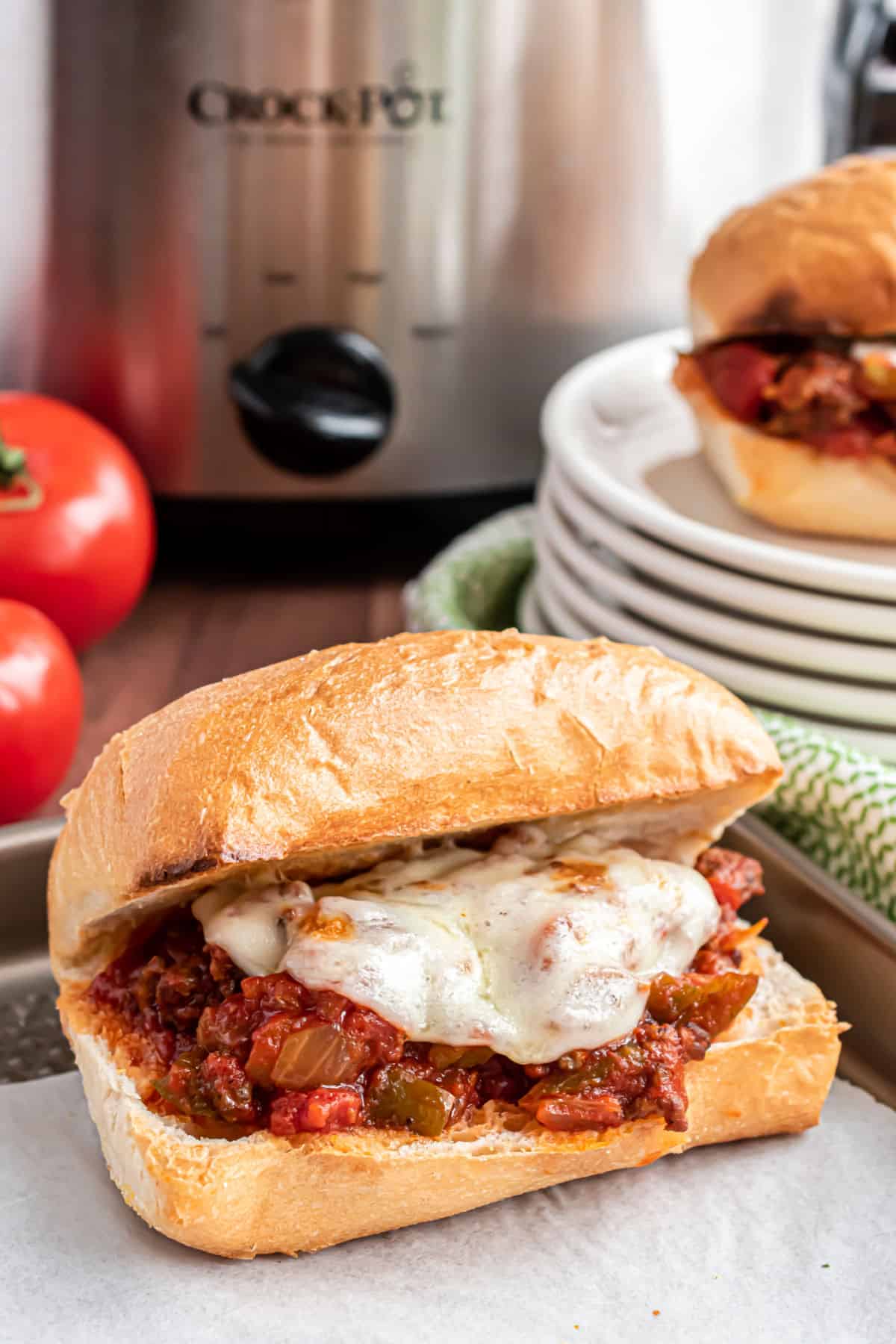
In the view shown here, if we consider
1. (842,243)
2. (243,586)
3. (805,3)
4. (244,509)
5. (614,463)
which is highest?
(805,3)

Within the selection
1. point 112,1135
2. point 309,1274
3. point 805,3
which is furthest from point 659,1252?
point 805,3

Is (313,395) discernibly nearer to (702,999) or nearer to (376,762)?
(376,762)

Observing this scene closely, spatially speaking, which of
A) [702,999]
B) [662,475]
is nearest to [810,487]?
[662,475]

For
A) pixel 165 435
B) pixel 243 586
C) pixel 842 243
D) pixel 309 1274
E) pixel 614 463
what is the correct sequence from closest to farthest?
pixel 309 1274, pixel 842 243, pixel 614 463, pixel 165 435, pixel 243 586

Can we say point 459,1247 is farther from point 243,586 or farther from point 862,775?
point 243,586

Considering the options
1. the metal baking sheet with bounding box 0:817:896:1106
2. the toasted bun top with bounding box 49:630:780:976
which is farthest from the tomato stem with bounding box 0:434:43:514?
the toasted bun top with bounding box 49:630:780:976

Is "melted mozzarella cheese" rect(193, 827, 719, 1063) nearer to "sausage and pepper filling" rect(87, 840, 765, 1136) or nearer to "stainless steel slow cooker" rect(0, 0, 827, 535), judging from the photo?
"sausage and pepper filling" rect(87, 840, 765, 1136)

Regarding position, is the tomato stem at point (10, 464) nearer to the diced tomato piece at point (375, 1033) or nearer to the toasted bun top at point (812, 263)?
the toasted bun top at point (812, 263)
